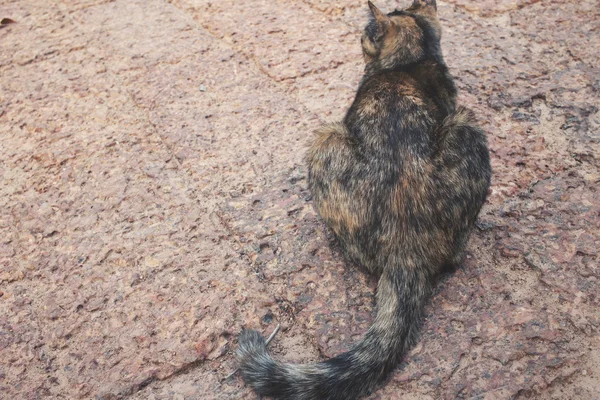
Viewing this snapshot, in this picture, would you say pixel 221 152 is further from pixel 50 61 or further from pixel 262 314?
pixel 50 61

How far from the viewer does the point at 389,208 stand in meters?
2.40

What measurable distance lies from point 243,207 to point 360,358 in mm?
1186

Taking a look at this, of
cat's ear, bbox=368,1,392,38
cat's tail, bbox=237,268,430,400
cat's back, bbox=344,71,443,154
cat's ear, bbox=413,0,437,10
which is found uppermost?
cat's ear, bbox=368,1,392,38

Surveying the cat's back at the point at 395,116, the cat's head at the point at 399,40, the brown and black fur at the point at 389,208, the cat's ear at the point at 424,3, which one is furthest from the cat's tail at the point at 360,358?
the cat's ear at the point at 424,3

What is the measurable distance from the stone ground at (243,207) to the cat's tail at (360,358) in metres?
0.10

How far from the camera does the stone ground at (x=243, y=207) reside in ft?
7.70

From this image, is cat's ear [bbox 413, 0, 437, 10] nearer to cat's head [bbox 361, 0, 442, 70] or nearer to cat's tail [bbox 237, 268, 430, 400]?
cat's head [bbox 361, 0, 442, 70]

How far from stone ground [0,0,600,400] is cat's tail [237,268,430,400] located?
10 cm

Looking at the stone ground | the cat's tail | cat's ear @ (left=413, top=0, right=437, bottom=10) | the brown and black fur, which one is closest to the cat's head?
cat's ear @ (left=413, top=0, right=437, bottom=10)

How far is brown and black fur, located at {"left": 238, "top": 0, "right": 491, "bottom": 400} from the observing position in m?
2.18

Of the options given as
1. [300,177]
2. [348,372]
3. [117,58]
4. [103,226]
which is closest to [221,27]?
[117,58]

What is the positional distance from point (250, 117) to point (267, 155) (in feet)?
1.31

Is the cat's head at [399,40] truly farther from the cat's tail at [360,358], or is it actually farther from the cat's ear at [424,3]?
the cat's tail at [360,358]

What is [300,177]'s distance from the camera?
126 inches
